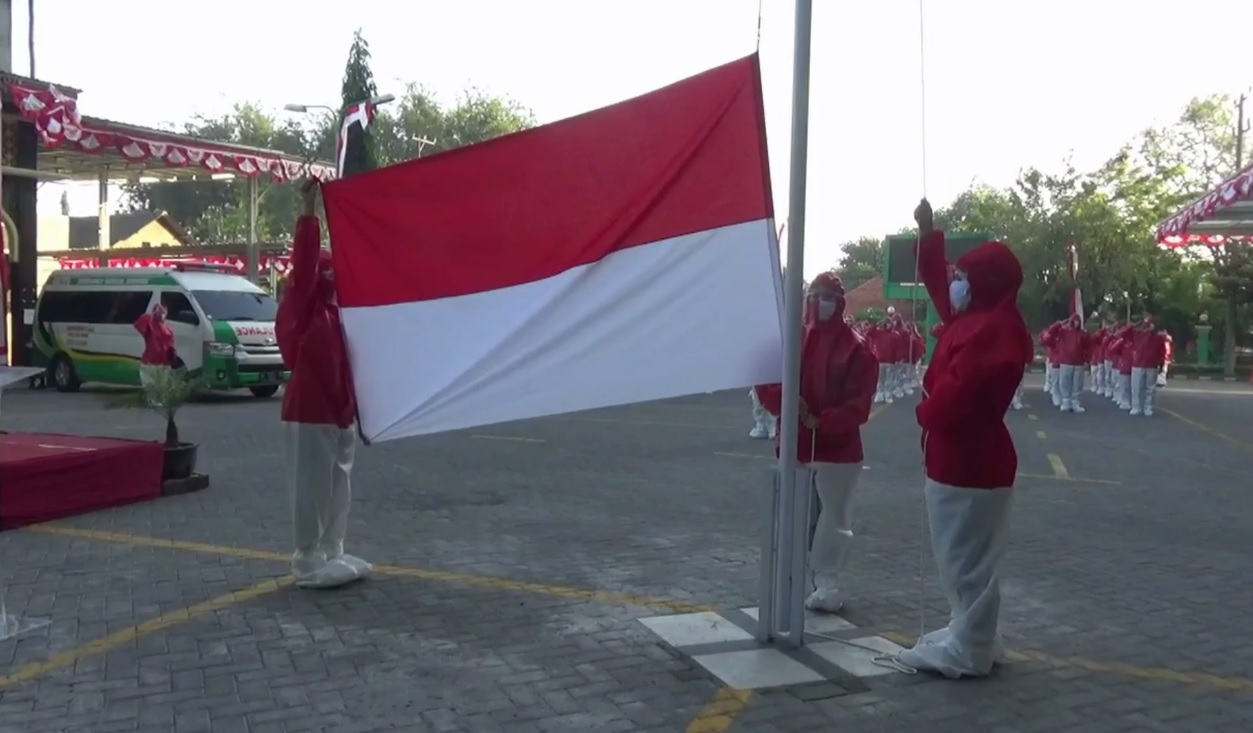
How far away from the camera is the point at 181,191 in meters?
76.5

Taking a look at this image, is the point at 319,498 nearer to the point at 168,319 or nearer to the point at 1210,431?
the point at 168,319

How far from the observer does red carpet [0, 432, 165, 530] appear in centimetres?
859

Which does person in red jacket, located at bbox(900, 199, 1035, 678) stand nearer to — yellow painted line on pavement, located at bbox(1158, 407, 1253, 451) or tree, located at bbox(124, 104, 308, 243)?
yellow painted line on pavement, located at bbox(1158, 407, 1253, 451)

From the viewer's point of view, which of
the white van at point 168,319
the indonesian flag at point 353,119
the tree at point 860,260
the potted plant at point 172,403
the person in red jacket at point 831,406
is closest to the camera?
the person in red jacket at point 831,406

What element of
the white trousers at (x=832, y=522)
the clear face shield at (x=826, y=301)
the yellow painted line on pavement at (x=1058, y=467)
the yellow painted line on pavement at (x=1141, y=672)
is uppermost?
the clear face shield at (x=826, y=301)

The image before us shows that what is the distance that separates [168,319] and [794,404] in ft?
60.7

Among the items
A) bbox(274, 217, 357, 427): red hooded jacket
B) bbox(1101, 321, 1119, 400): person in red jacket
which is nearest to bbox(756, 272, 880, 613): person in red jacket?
bbox(274, 217, 357, 427): red hooded jacket

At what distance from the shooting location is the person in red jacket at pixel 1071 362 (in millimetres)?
23109

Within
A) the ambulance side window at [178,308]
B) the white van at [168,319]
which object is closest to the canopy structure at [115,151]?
the white van at [168,319]

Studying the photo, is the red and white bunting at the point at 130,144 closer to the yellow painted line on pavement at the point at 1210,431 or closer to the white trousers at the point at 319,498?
the white trousers at the point at 319,498

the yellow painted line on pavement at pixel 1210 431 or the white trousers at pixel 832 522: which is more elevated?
the white trousers at pixel 832 522

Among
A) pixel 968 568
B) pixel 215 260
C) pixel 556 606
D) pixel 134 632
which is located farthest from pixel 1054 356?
pixel 215 260

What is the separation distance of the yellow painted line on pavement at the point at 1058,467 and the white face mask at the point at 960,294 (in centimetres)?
797

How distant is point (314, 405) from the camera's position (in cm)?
660
